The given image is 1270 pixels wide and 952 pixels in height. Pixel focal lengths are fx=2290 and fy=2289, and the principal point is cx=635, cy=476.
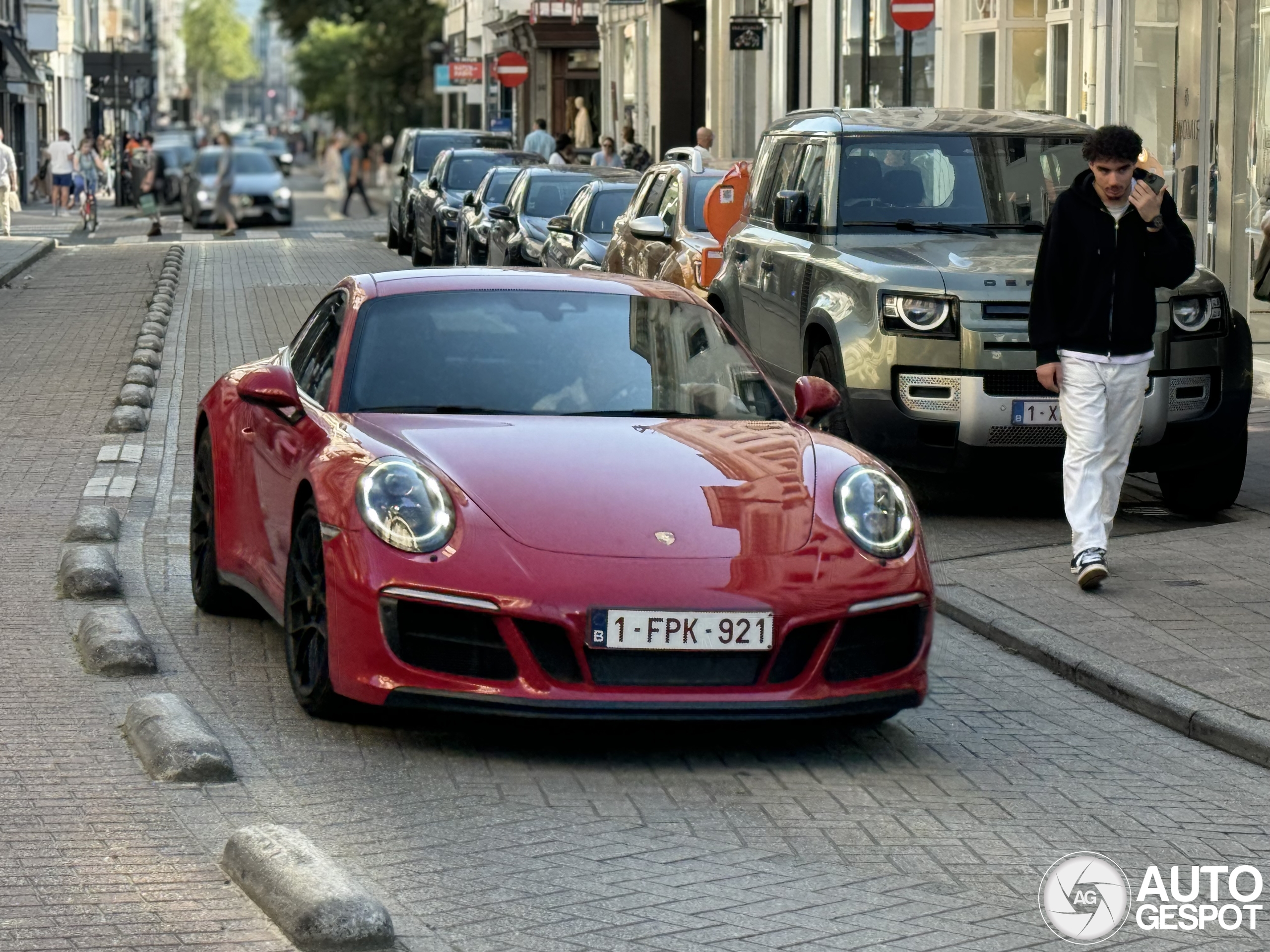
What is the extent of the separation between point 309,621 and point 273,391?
0.86m

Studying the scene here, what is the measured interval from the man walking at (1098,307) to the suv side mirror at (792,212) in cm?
311

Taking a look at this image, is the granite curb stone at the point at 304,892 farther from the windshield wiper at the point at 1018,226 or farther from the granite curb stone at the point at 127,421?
the granite curb stone at the point at 127,421

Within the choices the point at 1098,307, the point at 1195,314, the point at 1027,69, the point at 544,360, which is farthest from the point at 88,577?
the point at 1027,69

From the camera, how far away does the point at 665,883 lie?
5109 millimetres

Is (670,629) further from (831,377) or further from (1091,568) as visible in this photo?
(831,377)

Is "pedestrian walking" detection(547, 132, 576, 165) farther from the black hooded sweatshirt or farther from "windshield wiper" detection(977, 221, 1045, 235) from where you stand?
the black hooded sweatshirt

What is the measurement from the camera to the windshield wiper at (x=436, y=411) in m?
7.07

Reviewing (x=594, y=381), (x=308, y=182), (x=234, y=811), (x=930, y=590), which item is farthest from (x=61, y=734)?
(x=308, y=182)

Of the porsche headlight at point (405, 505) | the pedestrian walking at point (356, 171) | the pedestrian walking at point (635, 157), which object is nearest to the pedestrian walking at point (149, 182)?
the pedestrian walking at point (356, 171)

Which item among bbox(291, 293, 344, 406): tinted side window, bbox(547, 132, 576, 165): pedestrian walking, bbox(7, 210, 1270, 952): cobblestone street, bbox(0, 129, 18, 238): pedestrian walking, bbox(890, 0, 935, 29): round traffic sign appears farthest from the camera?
bbox(547, 132, 576, 165): pedestrian walking

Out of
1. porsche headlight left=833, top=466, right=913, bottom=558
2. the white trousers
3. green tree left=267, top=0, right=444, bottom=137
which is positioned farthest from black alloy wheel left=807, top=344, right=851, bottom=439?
green tree left=267, top=0, right=444, bottom=137

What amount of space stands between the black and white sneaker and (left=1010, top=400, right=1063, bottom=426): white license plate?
1.80m

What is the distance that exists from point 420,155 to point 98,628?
91.0 ft

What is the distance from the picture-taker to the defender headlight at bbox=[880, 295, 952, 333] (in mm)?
10656
